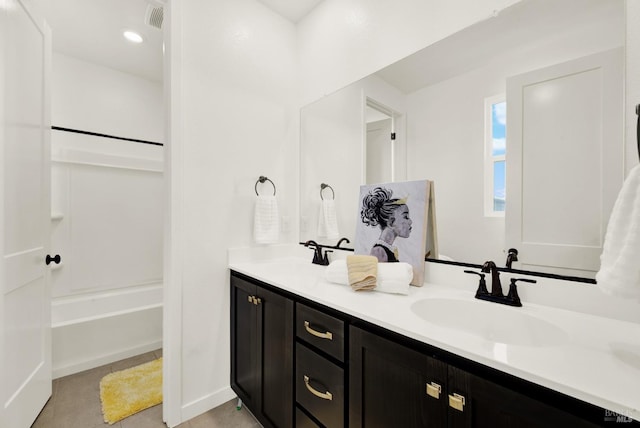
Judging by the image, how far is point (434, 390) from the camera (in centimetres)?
74

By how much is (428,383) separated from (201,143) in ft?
5.29

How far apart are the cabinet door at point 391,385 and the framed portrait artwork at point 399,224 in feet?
1.55

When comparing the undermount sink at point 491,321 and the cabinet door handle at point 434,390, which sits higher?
the undermount sink at point 491,321

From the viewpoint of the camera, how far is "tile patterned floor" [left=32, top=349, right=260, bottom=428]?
156 cm

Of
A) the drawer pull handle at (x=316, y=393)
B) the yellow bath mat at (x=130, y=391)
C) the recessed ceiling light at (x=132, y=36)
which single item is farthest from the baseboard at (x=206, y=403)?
the recessed ceiling light at (x=132, y=36)

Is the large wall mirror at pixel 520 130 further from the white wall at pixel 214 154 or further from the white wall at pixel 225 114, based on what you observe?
the white wall at pixel 214 154

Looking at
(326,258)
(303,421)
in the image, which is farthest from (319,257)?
(303,421)

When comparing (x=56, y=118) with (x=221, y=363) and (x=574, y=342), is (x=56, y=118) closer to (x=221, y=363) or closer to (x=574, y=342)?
(x=221, y=363)

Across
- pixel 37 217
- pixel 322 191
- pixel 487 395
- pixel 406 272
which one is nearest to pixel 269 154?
pixel 322 191

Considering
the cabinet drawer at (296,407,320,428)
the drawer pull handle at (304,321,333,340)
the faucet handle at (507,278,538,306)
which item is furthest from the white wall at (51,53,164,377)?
the faucet handle at (507,278,538,306)

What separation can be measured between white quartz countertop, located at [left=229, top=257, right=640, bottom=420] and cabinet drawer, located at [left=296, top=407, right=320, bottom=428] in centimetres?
52

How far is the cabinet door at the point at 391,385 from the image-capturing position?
744 mm

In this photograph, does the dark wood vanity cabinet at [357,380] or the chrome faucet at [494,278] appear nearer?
the dark wood vanity cabinet at [357,380]

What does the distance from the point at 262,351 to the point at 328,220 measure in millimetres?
872
